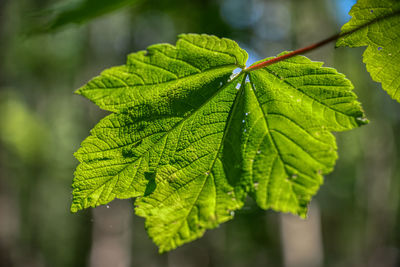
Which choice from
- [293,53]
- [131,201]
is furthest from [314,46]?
[131,201]

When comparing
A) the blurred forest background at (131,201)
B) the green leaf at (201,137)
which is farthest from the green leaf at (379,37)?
the blurred forest background at (131,201)

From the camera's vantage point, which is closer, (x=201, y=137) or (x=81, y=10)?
(x=201, y=137)

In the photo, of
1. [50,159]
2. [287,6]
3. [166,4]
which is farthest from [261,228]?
[166,4]

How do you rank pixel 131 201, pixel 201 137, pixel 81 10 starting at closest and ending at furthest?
pixel 201 137 → pixel 81 10 → pixel 131 201

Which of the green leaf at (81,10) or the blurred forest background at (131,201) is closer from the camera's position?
the green leaf at (81,10)

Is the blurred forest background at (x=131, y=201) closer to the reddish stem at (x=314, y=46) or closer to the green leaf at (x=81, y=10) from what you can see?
the green leaf at (x=81, y=10)

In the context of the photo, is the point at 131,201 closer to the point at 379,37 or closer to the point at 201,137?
the point at 201,137

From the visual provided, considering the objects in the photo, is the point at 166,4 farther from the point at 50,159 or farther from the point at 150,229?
the point at 50,159

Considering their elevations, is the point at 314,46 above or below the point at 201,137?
above
